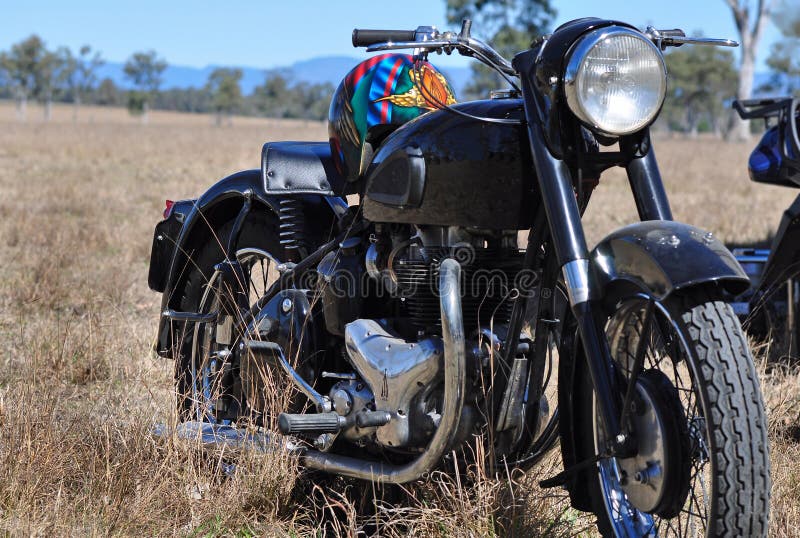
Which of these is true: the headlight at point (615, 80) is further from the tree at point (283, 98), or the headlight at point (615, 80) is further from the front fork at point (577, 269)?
the tree at point (283, 98)

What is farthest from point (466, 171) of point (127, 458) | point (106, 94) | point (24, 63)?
point (106, 94)

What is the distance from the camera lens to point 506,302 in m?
3.01

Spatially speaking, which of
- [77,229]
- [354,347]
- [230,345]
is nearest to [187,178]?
[77,229]

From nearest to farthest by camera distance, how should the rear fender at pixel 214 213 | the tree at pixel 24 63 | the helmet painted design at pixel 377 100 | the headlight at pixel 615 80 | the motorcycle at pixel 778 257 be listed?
1. the headlight at pixel 615 80
2. the helmet painted design at pixel 377 100
3. the rear fender at pixel 214 213
4. the motorcycle at pixel 778 257
5. the tree at pixel 24 63

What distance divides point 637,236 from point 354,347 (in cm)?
100

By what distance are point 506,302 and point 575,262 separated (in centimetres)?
61

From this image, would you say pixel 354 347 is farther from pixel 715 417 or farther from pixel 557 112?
pixel 715 417

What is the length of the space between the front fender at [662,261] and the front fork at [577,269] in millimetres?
54

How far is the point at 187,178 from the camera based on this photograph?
1703 centimetres

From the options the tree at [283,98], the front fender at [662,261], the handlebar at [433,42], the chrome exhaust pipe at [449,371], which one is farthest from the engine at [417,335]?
the tree at [283,98]

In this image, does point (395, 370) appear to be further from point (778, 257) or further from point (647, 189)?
point (778, 257)

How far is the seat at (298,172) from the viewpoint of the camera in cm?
361

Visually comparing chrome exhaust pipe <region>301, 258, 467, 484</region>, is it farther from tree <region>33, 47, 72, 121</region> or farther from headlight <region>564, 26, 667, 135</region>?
tree <region>33, 47, 72, 121</region>

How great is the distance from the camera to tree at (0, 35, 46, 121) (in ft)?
295
